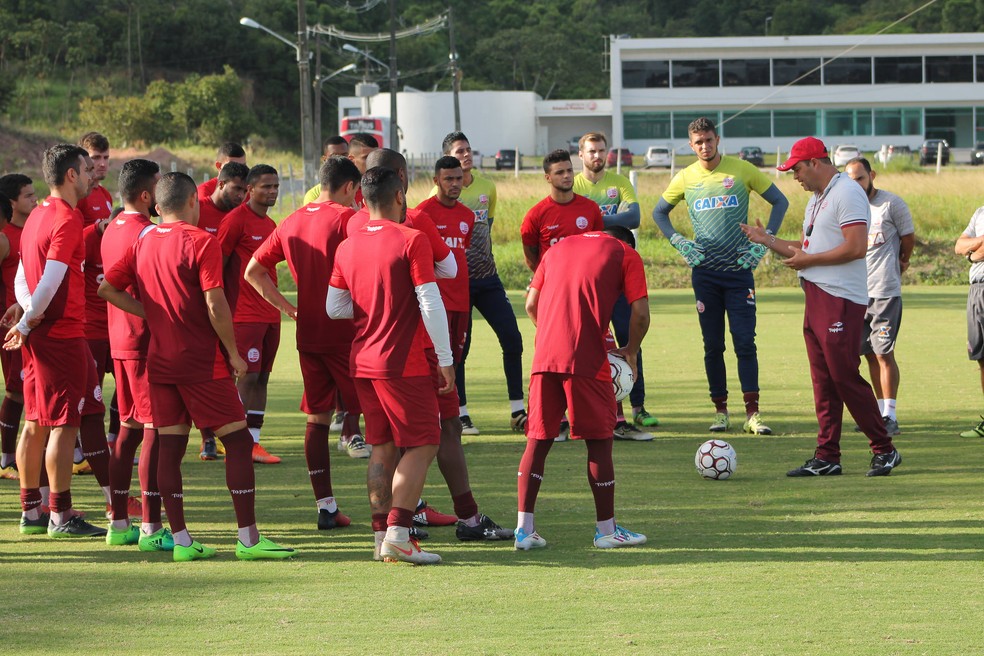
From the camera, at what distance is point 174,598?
230 inches

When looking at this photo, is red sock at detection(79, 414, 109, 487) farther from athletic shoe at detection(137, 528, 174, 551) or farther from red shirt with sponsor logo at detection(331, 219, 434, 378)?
red shirt with sponsor logo at detection(331, 219, 434, 378)

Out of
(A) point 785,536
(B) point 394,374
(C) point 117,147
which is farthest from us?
(C) point 117,147

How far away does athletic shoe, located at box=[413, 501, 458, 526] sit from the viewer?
7414 mm

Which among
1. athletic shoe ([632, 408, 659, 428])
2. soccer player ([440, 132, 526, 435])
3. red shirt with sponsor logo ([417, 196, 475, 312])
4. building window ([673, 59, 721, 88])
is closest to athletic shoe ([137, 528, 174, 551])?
red shirt with sponsor logo ([417, 196, 475, 312])

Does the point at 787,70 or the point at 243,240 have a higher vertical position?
the point at 787,70

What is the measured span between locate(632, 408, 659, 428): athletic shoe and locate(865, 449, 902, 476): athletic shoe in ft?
8.24

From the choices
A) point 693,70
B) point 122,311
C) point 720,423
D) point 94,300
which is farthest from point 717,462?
point 693,70

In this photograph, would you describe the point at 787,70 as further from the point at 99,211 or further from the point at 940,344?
the point at 99,211

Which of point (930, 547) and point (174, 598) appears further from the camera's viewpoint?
point (930, 547)

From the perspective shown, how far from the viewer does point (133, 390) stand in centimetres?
689

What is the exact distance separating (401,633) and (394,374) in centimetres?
160

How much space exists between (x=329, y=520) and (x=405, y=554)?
3.48 ft

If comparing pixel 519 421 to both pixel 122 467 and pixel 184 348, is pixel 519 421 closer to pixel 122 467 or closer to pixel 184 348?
pixel 122 467

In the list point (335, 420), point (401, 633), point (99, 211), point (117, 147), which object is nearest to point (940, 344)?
point (335, 420)
